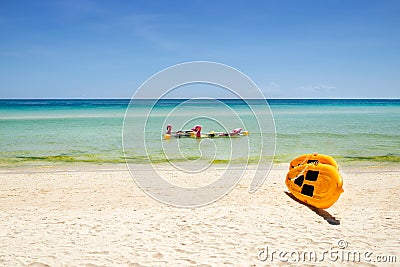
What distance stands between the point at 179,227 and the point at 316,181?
300 cm

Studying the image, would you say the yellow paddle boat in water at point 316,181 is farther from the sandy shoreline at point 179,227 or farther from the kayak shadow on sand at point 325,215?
the sandy shoreline at point 179,227

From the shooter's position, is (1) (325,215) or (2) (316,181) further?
(2) (316,181)

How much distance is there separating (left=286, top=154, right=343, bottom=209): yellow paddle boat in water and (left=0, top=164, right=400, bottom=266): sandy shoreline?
23 cm

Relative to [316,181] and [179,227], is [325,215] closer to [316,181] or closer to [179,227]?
[316,181]

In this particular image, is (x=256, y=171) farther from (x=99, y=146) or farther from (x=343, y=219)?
(x=99, y=146)

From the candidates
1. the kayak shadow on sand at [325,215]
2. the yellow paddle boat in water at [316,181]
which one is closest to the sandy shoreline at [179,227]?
the kayak shadow on sand at [325,215]

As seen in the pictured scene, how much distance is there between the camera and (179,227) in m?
5.78

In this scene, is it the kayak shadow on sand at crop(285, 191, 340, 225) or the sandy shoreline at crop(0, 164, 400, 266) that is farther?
the kayak shadow on sand at crop(285, 191, 340, 225)

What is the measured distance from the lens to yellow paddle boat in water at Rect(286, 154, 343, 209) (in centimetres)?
656

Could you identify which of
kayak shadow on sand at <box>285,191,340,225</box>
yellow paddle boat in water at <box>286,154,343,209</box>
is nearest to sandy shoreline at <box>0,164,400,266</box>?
kayak shadow on sand at <box>285,191,340,225</box>

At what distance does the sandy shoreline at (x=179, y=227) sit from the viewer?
4.68 meters

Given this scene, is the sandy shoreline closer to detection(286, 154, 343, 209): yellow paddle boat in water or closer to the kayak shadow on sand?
the kayak shadow on sand

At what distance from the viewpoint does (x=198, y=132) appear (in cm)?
2084

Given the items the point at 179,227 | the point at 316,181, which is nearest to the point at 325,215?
the point at 316,181
